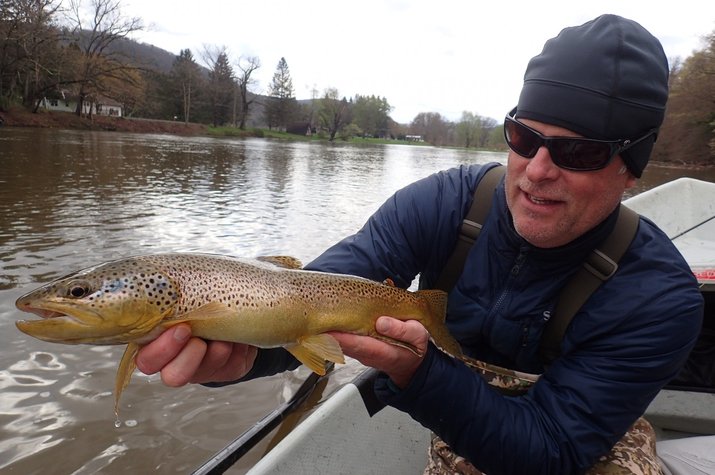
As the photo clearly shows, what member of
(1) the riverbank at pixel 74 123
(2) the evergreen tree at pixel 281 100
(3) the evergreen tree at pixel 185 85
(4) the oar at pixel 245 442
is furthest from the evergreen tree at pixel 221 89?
(4) the oar at pixel 245 442

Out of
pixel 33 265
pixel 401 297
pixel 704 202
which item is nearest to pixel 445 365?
pixel 401 297

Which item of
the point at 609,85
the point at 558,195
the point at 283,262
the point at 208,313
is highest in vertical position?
the point at 609,85

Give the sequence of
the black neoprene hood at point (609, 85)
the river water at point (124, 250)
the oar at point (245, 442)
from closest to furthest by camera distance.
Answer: the black neoprene hood at point (609, 85), the oar at point (245, 442), the river water at point (124, 250)

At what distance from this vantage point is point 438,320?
225cm

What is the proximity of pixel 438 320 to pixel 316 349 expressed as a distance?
61cm

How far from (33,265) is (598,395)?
8103 mm

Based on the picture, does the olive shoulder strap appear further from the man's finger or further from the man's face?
the man's finger

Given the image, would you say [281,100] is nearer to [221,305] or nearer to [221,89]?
[221,89]

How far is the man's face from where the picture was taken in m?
2.02

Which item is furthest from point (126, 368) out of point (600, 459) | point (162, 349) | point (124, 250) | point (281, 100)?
point (281, 100)

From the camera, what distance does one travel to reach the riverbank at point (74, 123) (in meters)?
40.3

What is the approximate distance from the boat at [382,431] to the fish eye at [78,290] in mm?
988

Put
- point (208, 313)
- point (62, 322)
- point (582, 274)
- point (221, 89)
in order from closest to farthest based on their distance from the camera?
1. point (62, 322)
2. point (208, 313)
3. point (582, 274)
4. point (221, 89)

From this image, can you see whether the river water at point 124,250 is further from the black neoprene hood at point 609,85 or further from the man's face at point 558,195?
the black neoprene hood at point 609,85
